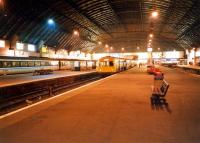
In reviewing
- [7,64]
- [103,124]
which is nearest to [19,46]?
[7,64]

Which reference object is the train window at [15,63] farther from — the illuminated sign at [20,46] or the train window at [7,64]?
the illuminated sign at [20,46]

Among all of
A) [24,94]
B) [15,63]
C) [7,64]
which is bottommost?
[24,94]

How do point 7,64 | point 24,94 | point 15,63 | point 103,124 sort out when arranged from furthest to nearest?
1. point 15,63
2. point 7,64
3. point 24,94
4. point 103,124

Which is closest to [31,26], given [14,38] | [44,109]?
[14,38]

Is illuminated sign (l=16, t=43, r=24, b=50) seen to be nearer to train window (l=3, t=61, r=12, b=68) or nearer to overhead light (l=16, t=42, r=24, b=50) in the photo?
overhead light (l=16, t=42, r=24, b=50)

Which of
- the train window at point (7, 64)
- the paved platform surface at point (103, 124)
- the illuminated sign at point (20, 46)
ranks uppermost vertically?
the illuminated sign at point (20, 46)

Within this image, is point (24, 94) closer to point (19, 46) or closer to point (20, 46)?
point (19, 46)

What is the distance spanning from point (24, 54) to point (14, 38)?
5084mm

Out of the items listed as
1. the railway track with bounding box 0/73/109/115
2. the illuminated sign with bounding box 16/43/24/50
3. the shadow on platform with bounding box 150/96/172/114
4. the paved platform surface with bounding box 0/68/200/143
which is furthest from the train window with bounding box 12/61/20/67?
the shadow on platform with bounding box 150/96/172/114

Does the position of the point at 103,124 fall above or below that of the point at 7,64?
below

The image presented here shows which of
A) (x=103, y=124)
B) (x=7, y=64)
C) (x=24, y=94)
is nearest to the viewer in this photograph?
(x=103, y=124)

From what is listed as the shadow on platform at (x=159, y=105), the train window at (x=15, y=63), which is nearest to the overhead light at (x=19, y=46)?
the train window at (x=15, y=63)

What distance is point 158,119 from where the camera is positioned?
305 inches

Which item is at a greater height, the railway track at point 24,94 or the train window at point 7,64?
the train window at point 7,64
